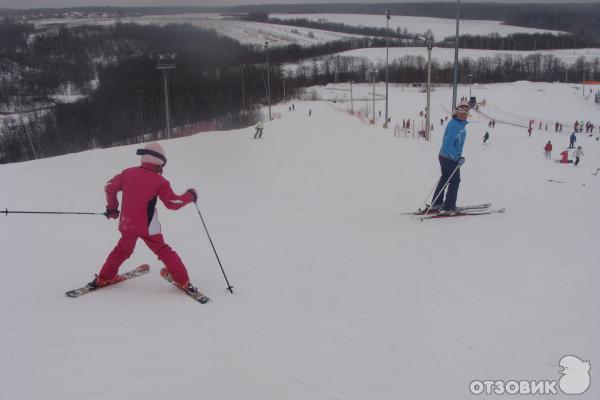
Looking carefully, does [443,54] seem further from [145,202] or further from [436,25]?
[145,202]

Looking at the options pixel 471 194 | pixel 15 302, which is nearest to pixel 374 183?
pixel 471 194

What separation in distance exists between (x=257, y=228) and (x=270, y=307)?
2764mm

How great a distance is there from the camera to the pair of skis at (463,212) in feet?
20.3

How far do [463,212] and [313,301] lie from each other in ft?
11.7

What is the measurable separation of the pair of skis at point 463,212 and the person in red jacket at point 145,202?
3.65 m

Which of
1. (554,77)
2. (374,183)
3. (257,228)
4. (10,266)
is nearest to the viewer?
(10,266)

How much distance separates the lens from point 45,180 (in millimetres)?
9602

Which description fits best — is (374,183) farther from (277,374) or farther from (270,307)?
(277,374)

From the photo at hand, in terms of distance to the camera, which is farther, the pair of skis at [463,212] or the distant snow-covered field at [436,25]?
the distant snow-covered field at [436,25]

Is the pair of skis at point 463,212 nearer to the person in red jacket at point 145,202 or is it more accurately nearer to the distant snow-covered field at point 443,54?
the person in red jacket at point 145,202

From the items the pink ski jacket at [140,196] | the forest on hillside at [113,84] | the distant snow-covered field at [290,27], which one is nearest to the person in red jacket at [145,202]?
the pink ski jacket at [140,196]

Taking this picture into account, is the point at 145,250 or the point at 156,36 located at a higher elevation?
the point at 156,36

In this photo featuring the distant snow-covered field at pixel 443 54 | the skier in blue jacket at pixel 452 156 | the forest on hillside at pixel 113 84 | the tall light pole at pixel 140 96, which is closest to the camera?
the skier in blue jacket at pixel 452 156

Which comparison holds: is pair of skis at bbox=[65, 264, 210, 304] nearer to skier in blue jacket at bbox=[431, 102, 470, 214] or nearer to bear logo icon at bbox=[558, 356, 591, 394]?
bear logo icon at bbox=[558, 356, 591, 394]
